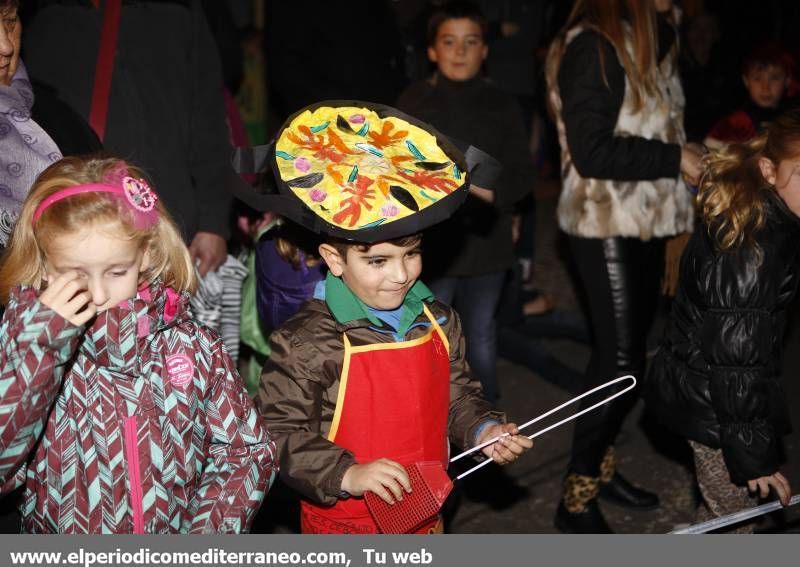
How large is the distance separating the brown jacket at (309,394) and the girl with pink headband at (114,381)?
141mm

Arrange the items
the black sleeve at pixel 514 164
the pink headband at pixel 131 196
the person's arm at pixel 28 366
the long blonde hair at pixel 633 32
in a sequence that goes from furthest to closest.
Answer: the black sleeve at pixel 514 164
the long blonde hair at pixel 633 32
the pink headband at pixel 131 196
the person's arm at pixel 28 366

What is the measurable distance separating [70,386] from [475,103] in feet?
7.12

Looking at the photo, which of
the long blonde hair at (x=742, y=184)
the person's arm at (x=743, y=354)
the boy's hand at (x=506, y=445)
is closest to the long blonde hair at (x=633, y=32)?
the long blonde hair at (x=742, y=184)

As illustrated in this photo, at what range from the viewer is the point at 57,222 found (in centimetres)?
212

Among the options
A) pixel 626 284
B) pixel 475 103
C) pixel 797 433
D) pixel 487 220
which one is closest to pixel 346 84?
pixel 475 103

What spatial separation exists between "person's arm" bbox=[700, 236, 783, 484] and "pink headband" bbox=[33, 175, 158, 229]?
1.68 meters

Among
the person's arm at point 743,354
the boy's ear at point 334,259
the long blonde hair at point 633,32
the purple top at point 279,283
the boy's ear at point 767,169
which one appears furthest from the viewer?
the long blonde hair at point 633,32

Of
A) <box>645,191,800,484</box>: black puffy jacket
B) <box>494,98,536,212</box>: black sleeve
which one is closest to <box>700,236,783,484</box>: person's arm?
<box>645,191,800,484</box>: black puffy jacket

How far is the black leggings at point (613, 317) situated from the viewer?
11.6 feet

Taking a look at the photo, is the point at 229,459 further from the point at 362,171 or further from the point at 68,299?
the point at 362,171

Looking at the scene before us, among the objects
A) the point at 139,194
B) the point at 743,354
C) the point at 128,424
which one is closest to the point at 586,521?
the point at 743,354

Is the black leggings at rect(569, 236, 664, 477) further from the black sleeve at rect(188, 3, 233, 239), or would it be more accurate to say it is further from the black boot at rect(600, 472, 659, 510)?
the black sleeve at rect(188, 3, 233, 239)

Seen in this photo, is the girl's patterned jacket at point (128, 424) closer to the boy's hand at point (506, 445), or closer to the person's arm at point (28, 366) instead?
the person's arm at point (28, 366)

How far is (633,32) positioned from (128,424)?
7.42 feet
